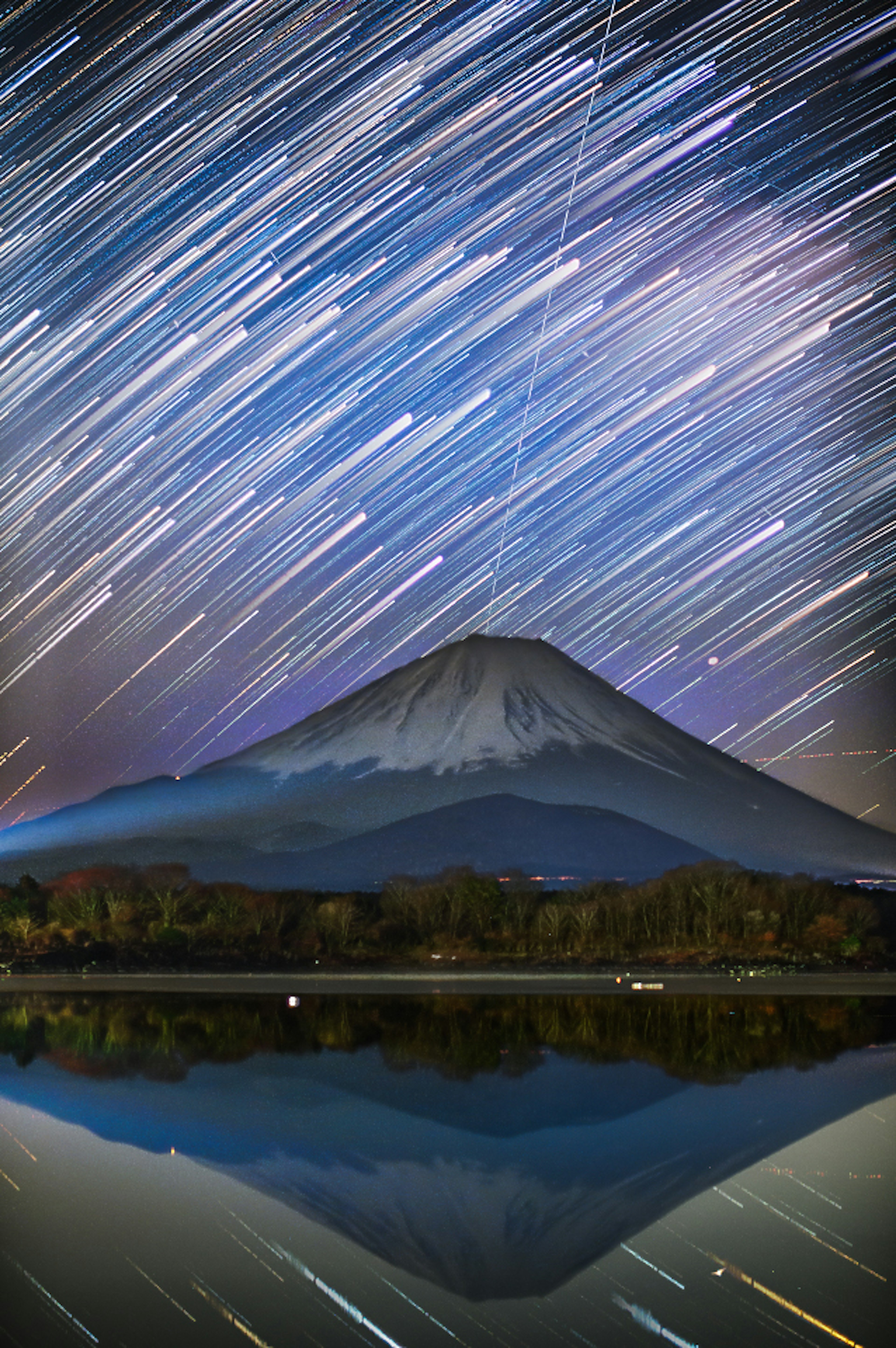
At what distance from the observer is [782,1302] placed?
7.89 m

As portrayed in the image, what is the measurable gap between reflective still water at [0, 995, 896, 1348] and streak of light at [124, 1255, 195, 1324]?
0.9 inches

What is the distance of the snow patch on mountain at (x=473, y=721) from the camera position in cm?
12262

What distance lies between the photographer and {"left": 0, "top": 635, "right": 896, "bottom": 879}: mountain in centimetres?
11094

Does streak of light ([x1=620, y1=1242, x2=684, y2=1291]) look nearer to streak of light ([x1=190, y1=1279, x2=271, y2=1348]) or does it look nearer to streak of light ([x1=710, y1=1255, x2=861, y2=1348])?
streak of light ([x1=710, y1=1255, x2=861, y2=1348])

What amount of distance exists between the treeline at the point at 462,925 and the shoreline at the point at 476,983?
4.79 metres

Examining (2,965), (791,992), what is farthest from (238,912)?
(791,992)

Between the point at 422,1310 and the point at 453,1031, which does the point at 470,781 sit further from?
the point at 422,1310

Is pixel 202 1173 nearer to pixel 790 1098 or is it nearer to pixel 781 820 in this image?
pixel 790 1098

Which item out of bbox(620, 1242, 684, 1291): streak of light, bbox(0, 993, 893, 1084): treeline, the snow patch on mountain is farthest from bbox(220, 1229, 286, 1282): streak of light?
the snow patch on mountain

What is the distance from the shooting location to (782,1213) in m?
9.78

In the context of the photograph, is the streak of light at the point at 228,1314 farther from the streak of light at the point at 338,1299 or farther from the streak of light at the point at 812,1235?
the streak of light at the point at 812,1235

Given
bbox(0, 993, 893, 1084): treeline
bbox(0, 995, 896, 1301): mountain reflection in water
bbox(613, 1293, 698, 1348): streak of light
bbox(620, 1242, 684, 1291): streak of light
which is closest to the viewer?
bbox(613, 1293, 698, 1348): streak of light

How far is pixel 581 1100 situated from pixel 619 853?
87.9 metres

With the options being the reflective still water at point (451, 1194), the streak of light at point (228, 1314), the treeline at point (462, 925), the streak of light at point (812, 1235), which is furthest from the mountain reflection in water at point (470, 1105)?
the treeline at point (462, 925)
